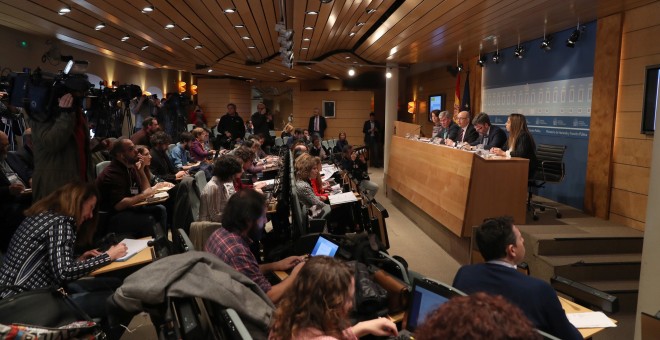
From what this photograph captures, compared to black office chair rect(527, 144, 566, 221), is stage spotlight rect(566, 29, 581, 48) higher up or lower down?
higher up

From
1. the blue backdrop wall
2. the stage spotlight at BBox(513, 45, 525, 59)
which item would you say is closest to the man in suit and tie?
the blue backdrop wall

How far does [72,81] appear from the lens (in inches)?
151

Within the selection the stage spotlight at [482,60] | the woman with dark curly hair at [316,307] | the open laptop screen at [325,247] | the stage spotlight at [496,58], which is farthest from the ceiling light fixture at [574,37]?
the woman with dark curly hair at [316,307]

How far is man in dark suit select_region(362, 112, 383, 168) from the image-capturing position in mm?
14984

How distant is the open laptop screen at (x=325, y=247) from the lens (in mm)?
2844

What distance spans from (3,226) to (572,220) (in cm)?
592

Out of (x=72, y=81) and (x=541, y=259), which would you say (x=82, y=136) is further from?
(x=541, y=259)

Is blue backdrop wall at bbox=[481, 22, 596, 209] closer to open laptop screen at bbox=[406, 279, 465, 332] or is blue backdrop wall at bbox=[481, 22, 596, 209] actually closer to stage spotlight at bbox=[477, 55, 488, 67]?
stage spotlight at bbox=[477, 55, 488, 67]

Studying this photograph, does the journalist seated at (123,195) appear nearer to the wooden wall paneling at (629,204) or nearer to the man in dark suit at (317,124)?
the wooden wall paneling at (629,204)

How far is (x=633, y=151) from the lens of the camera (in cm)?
552

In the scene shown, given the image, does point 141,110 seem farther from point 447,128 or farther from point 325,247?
point 325,247

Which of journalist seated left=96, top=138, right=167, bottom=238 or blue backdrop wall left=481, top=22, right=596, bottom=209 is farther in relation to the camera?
blue backdrop wall left=481, top=22, right=596, bottom=209

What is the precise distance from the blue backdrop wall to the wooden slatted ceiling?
1.01 feet

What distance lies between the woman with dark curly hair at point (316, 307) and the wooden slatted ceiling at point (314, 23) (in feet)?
14.2
